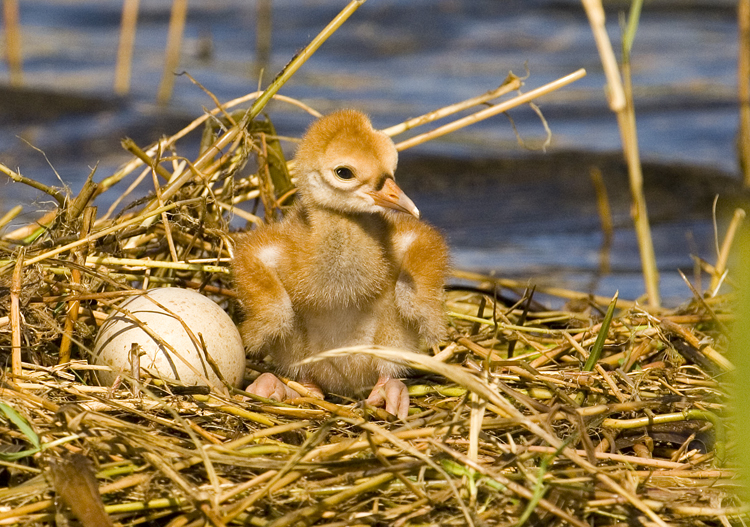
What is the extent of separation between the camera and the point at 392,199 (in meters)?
3.20

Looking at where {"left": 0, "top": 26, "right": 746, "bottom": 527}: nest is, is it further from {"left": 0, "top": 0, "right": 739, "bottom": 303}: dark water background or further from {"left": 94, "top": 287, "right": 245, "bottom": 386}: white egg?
{"left": 0, "top": 0, "right": 739, "bottom": 303}: dark water background

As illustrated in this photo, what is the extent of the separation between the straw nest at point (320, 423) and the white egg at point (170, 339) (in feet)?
0.28

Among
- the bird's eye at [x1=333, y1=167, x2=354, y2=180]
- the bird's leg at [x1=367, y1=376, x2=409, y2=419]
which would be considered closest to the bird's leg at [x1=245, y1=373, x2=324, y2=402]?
the bird's leg at [x1=367, y1=376, x2=409, y2=419]

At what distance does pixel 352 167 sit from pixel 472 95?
325 inches

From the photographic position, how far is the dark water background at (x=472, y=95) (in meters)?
8.02

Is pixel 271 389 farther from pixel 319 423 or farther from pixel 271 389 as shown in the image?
pixel 319 423

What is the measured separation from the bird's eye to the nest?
61cm

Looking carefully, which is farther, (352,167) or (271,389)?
(271,389)

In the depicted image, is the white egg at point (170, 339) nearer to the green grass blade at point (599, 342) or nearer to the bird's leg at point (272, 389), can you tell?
the bird's leg at point (272, 389)

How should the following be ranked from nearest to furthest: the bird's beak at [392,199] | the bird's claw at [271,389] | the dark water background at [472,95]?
the bird's beak at [392,199] → the bird's claw at [271,389] → the dark water background at [472,95]

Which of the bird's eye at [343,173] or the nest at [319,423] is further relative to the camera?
the bird's eye at [343,173]

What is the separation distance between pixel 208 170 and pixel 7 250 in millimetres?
865

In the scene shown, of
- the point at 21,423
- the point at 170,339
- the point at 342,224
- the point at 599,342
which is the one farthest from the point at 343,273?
the point at 21,423

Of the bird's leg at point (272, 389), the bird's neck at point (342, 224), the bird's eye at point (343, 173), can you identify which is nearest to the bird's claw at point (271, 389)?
the bird's leg at point (272, 389)
